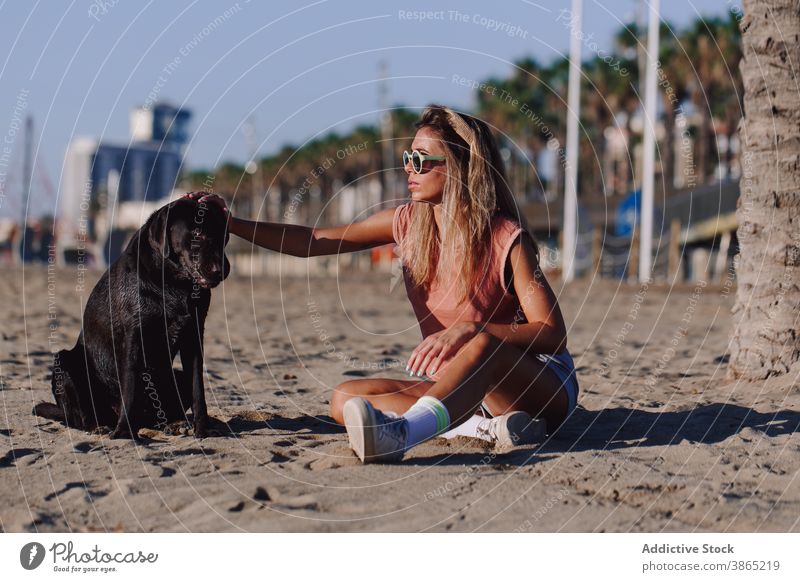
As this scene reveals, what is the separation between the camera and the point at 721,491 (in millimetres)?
3660

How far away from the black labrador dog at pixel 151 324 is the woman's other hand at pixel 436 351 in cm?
105

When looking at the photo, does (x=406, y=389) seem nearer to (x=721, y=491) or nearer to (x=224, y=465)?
(x=224, y=465)

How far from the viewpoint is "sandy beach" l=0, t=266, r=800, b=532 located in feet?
11.0

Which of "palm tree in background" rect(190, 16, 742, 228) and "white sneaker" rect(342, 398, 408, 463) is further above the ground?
"palm tree in background" rect(190, 16, 742, 228)

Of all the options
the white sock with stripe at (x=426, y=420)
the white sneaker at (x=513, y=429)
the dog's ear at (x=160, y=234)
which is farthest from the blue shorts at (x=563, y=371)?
the dog's ear at (x=160, y=234)

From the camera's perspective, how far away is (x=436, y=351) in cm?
380

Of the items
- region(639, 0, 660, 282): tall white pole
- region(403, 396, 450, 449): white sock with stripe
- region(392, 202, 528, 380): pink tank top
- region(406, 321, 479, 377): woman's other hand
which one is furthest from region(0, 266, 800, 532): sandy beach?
region(639, 0, 660, 282): tall white pole

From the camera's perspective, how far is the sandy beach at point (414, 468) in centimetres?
336

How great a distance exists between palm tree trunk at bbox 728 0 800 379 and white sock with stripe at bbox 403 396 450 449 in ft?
9.61

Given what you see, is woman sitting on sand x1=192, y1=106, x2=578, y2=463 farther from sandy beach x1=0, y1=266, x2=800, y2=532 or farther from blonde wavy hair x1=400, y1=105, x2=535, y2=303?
sandy beach x1=0, y1=266, x2=800, y2=532

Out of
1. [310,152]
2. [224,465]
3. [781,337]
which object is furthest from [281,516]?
[310,152]

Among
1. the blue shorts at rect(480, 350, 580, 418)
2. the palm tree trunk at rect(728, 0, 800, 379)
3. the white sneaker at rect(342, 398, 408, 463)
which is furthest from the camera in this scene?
the palm tree trunk at rect(728, 0, 800, 379)

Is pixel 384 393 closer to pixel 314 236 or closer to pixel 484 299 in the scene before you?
pixel 484 299

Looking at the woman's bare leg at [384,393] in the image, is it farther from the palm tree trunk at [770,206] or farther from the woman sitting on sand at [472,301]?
the palm tree trunk at [770,206]
